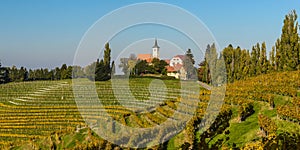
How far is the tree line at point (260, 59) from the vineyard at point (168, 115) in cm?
711

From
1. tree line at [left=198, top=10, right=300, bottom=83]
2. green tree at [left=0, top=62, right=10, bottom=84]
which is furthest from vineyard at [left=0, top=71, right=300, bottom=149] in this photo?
green tree at [left=0, top=62, right=10, bottom=84]

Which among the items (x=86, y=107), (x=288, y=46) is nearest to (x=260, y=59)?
→ (x=288, y=46)

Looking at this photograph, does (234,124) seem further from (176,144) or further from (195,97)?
(195,97)

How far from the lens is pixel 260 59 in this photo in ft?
127

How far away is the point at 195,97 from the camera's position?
18.3 metres

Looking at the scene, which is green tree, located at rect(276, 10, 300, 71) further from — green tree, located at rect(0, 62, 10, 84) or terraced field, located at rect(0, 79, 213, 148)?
green tree, located at rect(0, 62, 10, 84)

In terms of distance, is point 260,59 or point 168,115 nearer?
point 168,115

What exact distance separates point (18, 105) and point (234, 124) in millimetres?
34182

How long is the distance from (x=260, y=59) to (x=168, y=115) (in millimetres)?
23466

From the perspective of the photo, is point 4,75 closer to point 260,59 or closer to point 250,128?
point 260,59

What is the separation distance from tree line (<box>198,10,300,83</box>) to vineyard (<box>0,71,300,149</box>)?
7109mm

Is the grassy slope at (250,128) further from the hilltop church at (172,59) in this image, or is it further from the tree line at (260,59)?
the tree line at (260,59)

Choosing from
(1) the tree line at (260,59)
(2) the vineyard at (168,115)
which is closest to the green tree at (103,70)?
(2) the vineyard at (168,115)

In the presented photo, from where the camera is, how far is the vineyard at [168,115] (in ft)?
36.3
